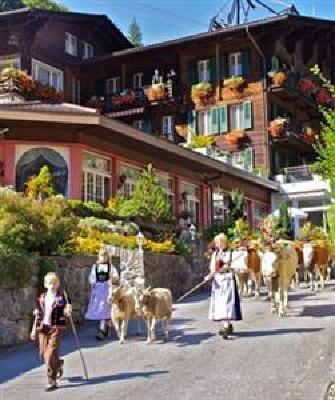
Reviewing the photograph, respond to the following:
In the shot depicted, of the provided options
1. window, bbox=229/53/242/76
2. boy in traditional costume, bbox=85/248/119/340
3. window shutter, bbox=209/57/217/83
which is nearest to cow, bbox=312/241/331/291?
boy in traditional costume, bbox=85/248/119/340

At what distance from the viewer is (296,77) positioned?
147 feet

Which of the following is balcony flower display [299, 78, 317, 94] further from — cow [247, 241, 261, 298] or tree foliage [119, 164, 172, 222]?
cow [247, 241, 261, 298]

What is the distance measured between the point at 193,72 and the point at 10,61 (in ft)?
37.8

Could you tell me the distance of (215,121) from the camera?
146 ft

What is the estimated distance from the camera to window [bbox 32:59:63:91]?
39.8 meters

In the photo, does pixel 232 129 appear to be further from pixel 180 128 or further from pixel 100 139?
pixel 100 139

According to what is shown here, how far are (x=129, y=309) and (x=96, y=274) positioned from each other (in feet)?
3.72

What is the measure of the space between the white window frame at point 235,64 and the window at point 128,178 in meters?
17.5

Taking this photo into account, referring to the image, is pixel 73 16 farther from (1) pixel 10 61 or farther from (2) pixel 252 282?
(2) pixel 252 282

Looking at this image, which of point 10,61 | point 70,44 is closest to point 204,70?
point 70,44

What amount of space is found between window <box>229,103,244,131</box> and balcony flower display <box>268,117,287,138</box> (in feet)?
6.76

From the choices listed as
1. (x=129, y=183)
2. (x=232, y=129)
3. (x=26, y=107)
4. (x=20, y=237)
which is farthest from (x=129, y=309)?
(x=232, y=129)

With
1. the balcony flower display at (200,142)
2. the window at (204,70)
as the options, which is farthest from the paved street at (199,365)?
the window at (204,70)

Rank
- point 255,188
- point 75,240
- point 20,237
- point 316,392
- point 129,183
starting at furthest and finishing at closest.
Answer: point 255,188 → point 129,183 → point 75,240 → point 20,237 → point 316,392
